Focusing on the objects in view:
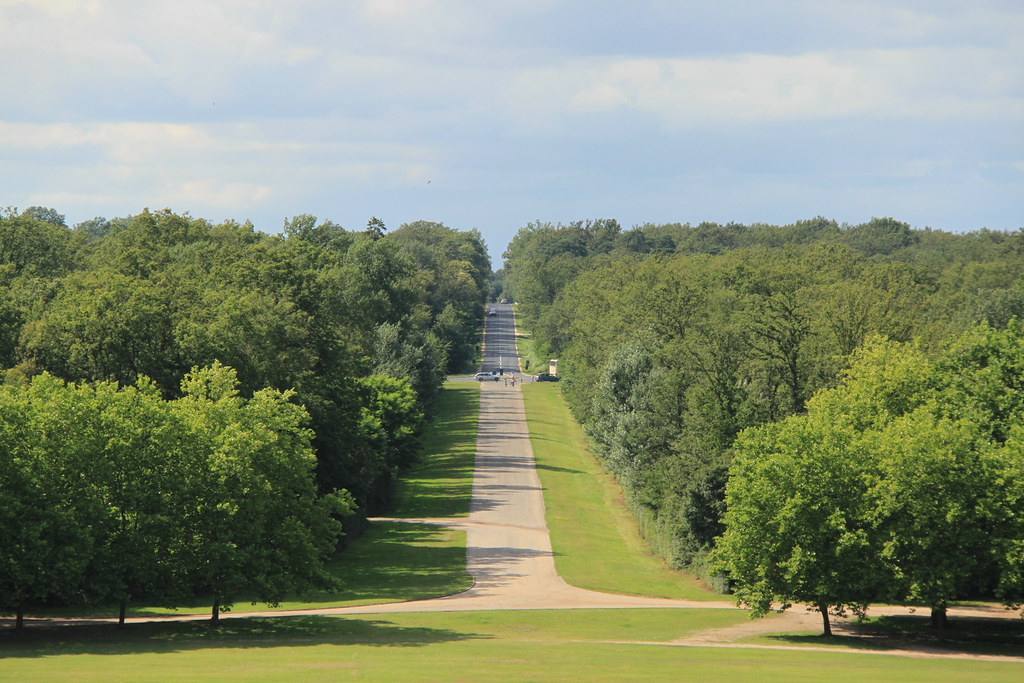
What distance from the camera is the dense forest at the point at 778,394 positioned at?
122ft

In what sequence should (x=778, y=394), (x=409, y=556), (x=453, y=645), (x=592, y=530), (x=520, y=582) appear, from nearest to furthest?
(x=453, y=645), (x=520, y=582), (x=409, y=556), (x=778, y=394), (x=592, y=530)

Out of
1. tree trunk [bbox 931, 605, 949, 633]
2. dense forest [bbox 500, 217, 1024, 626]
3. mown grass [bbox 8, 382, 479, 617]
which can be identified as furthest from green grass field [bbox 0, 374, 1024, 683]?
dense forest [bbox 500, 217, 1024, 626]

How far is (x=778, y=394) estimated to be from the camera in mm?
60938

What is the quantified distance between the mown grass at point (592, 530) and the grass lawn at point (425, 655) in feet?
33.8

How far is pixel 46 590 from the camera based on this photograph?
111 feet

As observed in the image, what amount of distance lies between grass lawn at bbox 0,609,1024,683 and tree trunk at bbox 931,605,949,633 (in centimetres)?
551

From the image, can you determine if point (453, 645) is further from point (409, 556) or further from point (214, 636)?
point (409, 556)

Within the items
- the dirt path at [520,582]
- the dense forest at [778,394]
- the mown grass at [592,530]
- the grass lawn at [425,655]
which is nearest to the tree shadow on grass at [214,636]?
the grass lawn at [425,655]

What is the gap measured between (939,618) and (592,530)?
28794 millimetres

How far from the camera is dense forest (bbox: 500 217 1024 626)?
37.1m

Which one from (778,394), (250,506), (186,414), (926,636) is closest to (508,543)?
(778,394)

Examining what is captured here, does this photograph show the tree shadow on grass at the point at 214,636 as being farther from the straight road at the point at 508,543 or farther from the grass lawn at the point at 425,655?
the straight road at the point at 508,543

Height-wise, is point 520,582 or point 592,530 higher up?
point 592,530

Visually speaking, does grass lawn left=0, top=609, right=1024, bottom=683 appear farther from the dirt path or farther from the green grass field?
the dirt path
